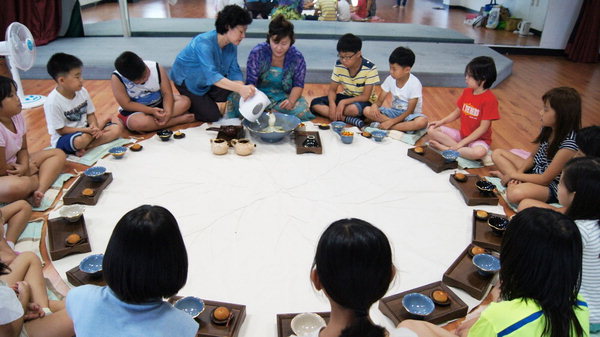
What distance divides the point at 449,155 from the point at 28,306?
2.24 metres

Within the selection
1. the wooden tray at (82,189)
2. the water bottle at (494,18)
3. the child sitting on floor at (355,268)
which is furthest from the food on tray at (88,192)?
the water bottle at (494,18)

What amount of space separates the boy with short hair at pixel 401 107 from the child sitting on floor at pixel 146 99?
4.80 ft

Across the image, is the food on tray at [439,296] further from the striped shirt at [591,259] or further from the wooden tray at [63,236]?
the wooden tray at [63,236]

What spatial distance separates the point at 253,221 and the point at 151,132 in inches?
55.4

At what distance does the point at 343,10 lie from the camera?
6230mm

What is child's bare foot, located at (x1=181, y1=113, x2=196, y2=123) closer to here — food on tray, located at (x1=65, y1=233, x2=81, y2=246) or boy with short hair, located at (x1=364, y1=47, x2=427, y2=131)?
boy with short hair, located at (x1=364, y1=47, x2=427, y2=131)

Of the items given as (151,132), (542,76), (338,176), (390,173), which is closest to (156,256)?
(338,176)

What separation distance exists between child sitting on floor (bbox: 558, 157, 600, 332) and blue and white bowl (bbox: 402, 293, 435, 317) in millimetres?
484

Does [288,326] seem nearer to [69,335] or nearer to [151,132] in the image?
[69,335]

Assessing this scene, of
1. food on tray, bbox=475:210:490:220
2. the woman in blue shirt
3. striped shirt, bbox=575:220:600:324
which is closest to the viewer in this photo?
striped shirt, bbox=575:220:600:324

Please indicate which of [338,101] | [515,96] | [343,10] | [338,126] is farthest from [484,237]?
[343,10]

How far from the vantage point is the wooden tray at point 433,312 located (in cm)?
→ 155

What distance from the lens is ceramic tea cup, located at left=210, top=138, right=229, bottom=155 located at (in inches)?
107

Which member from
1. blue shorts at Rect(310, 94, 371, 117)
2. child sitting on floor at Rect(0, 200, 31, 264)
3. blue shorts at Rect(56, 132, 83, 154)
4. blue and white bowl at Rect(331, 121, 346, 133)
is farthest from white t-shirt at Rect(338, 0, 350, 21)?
child sitting on floor at Rect(0, 200, 31, 264)
